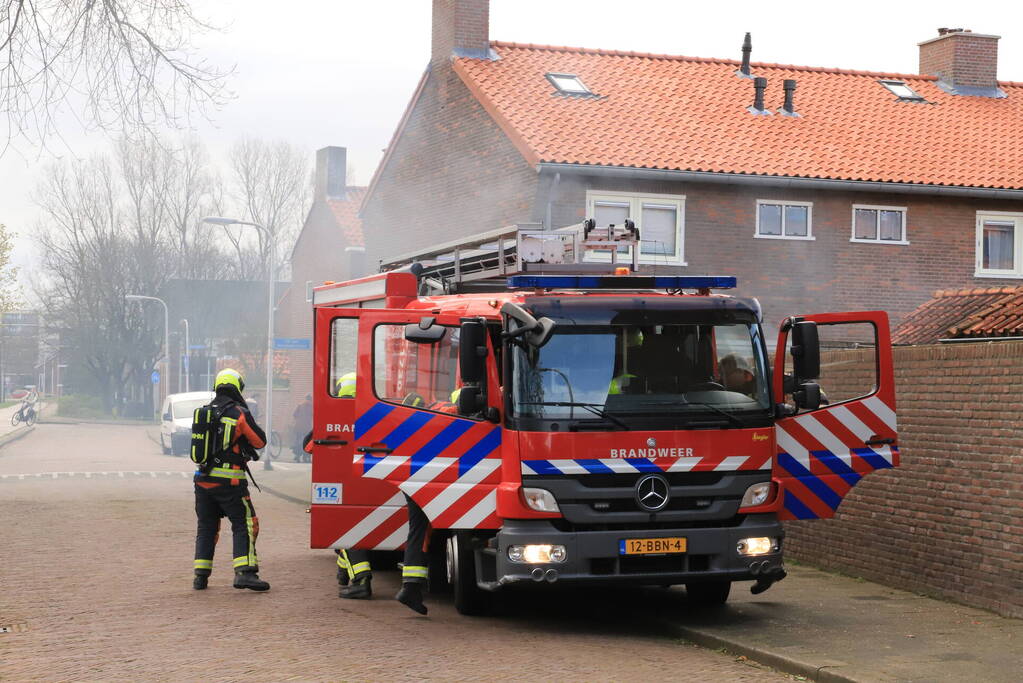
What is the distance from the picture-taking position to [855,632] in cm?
900

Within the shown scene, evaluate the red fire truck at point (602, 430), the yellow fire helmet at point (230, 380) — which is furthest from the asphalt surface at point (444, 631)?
the yellow fire helmet at point (230, 380)

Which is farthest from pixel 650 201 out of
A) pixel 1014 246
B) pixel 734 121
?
pixel 1014 246

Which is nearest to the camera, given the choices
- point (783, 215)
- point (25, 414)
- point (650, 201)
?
point (650, 201)

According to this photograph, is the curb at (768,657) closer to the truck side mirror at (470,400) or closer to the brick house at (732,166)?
the truck side mirror at (470,400)

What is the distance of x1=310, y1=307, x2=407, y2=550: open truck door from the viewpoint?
Result: 1030 centimetres

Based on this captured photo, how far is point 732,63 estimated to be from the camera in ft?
97.5

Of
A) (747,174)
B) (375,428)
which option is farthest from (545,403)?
(747,174)

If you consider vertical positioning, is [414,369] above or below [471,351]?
below

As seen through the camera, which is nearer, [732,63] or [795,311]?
[795,311]

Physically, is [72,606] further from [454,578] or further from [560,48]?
[560,48]

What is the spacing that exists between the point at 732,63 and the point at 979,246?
7027mm

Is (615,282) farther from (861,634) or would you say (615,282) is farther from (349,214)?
(349,214)

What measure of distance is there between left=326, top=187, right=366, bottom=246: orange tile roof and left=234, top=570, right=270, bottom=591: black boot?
3473cm

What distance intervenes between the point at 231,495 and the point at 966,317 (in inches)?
296
